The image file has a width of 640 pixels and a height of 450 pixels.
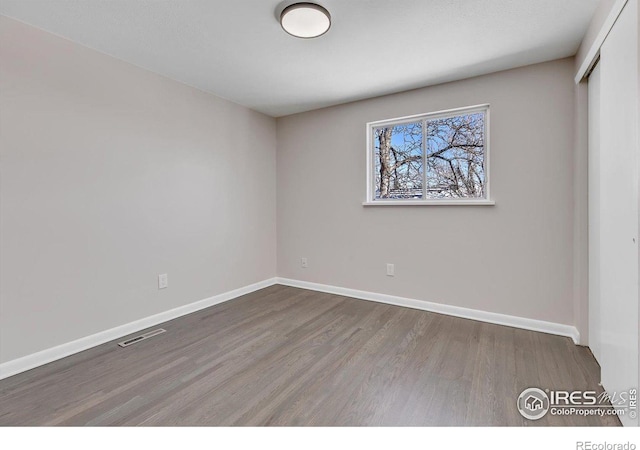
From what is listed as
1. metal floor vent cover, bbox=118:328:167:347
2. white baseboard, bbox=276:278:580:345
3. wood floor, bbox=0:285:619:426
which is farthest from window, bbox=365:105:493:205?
metal floor vent cover, bbox=118:328:167:347

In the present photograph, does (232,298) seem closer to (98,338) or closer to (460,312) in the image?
(98,338)

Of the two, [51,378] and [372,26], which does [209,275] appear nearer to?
[51,378]

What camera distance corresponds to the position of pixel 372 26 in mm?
2092

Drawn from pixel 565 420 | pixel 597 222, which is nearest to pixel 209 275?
pixel 565 420

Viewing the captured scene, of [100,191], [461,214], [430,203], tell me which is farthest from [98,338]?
[461,214]

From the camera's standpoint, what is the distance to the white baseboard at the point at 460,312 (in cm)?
257

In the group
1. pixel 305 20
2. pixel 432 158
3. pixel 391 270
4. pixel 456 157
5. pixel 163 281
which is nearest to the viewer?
pixel 305 20

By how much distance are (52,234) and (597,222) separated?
12.6 ft

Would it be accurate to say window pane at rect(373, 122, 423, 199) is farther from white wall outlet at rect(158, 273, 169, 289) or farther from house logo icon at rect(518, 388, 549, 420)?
white wall outlet at rect(158, 273, 169, 289)

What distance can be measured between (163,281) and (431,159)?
2958 millimetres

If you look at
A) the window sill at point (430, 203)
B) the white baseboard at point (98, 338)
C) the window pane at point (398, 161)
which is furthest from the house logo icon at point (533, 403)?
the white baseboard at point (98, 338)

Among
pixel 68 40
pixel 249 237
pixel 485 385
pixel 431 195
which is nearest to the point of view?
pixel 485 385

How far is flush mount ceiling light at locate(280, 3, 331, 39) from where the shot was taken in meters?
1.85

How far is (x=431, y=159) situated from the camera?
3.23m
